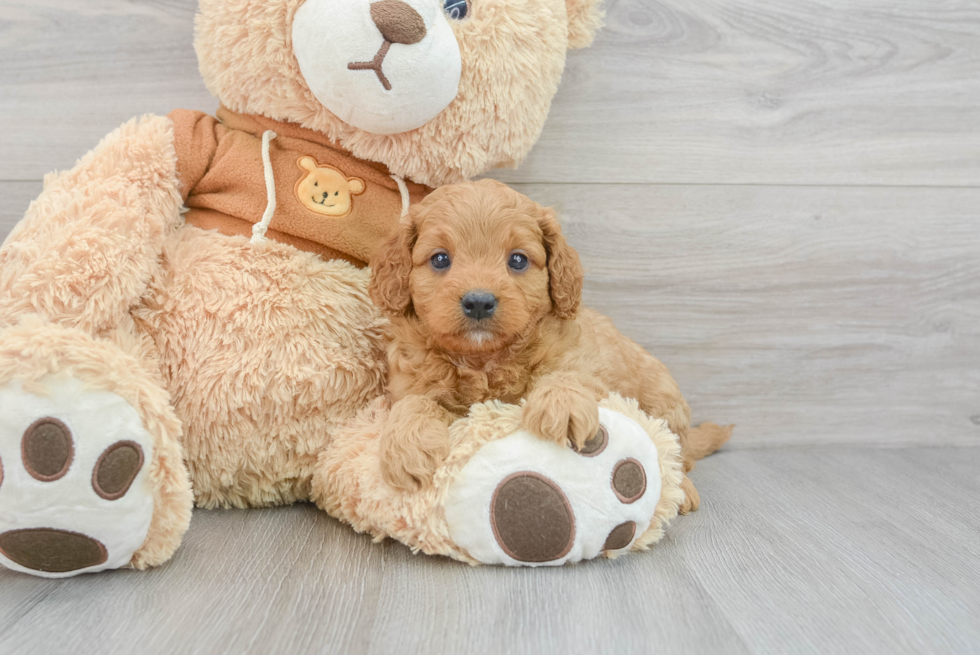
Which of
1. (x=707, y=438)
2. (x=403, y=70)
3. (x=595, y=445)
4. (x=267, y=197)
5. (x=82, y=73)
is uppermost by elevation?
(x=403, y=70)

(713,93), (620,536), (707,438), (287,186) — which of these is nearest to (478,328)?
(620,536)

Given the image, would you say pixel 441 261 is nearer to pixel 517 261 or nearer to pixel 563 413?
pixel 517 261

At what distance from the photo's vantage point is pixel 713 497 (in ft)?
4.96

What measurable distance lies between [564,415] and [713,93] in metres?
1.05

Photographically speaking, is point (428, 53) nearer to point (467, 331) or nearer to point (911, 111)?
point (467, 331)

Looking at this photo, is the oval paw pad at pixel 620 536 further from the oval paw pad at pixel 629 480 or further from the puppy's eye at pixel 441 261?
the puppy's eye at pixel 441 261

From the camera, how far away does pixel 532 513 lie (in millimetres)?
1065

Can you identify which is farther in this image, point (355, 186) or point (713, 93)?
point (713, 93)

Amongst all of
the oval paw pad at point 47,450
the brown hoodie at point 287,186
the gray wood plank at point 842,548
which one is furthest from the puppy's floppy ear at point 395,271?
the gray wood plank at point 842,548

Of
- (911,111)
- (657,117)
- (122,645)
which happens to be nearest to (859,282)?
(911,111)

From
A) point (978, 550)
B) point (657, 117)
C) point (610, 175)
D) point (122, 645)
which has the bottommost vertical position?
point (978, 550)

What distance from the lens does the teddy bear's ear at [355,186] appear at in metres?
1.38

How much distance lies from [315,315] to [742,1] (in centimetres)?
126

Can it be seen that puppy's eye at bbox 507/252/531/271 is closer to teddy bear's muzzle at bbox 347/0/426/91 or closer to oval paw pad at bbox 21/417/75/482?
teddy bear's muzzle at bbox 347/0/426/91
